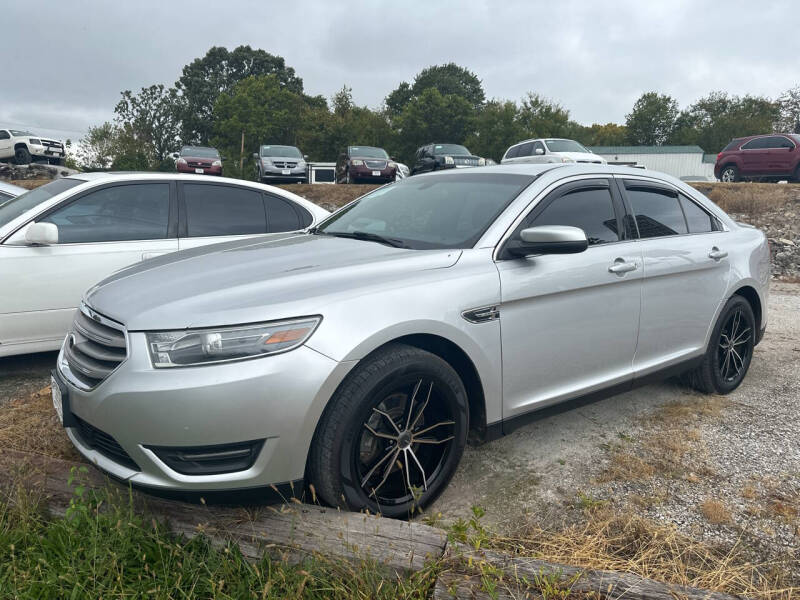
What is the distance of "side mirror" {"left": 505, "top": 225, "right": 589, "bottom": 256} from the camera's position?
273cm

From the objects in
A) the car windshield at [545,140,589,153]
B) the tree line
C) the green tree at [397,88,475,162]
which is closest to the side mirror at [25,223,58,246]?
the car windshield at [545,140,589,153]

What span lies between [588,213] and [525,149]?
16.4 meters

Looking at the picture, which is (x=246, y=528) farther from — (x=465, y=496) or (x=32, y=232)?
(x=32, y=232)

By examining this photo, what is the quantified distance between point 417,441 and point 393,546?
1.71 ft

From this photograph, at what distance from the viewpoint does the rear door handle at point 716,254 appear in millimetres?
3887

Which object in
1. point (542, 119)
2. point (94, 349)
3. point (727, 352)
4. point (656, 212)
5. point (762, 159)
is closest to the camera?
point (94, 349)

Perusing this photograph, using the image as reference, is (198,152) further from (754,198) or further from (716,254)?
(716,254)

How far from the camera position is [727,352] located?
422 centimetres

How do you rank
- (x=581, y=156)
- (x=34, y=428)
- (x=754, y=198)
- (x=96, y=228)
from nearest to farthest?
(x=34, y=428)
(x=96, y=228)
(x=754, y=198)
(x=581, y=156)

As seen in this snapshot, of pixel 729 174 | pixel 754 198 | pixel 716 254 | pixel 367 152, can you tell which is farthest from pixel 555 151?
pixel 716 254

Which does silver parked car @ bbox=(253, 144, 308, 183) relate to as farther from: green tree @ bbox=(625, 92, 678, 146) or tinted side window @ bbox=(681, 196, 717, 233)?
green tree @ bbox=(625, 92, 678, 146)

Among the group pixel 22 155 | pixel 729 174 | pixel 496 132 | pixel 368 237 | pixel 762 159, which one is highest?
pixel 496 132

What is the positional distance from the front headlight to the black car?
18.7 metres

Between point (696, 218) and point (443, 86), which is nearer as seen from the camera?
point (696, 218)
